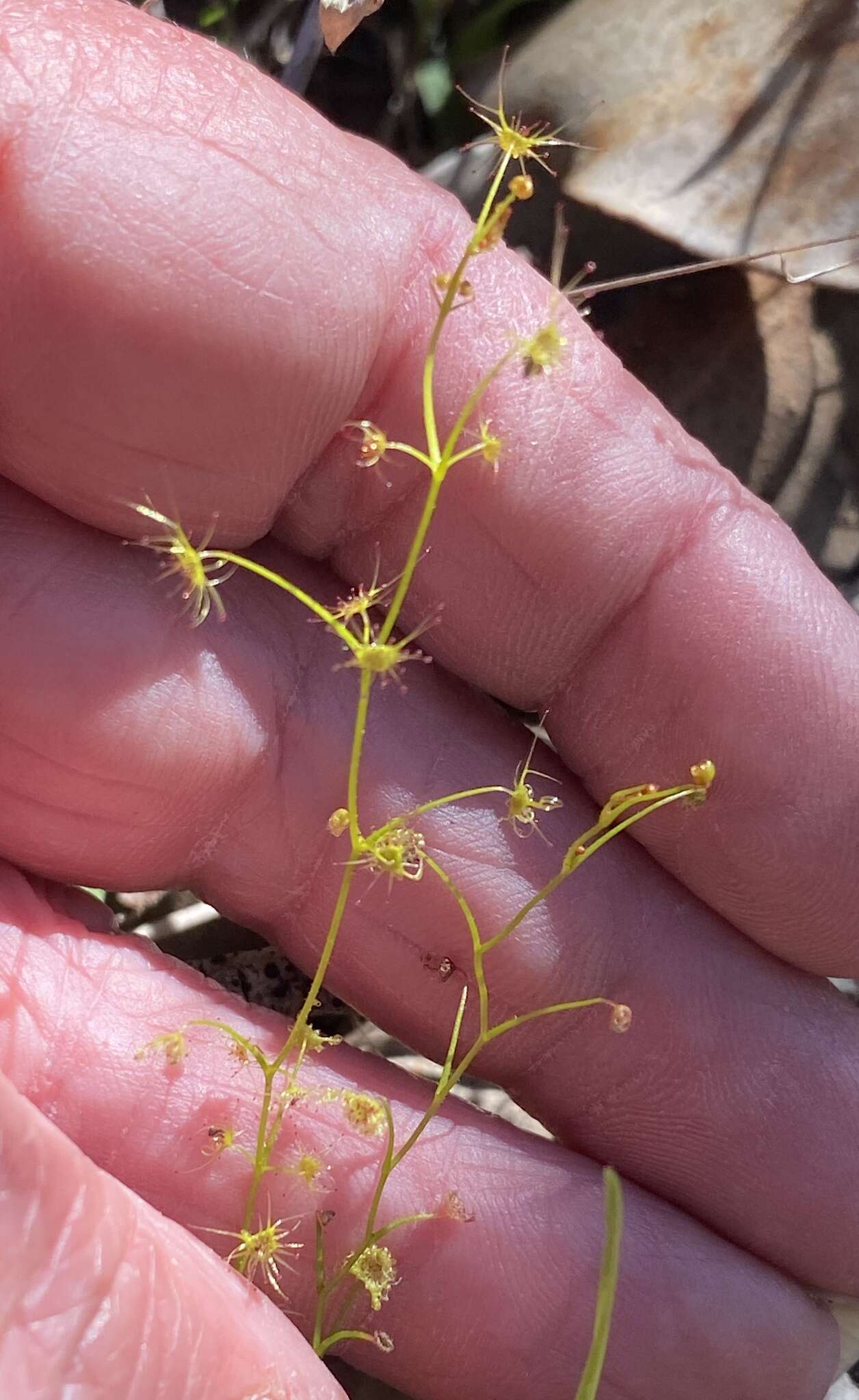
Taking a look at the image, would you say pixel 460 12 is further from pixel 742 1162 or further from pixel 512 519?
pixel 742 1162

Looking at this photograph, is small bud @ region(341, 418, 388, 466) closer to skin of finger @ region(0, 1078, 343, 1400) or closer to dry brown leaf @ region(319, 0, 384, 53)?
dry brown leaf @ region(319, 0, 384, 53)

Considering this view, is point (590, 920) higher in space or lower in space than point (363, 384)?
lower

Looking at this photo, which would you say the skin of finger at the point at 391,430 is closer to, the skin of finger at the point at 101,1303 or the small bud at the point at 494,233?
the small bud at the point at 494,233

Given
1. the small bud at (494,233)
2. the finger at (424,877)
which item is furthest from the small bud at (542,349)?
the finger at (424,877)

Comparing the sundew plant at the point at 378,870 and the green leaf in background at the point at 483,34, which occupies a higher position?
the green leaf in background at the point at 483,34

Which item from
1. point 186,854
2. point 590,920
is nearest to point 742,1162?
point 590,920

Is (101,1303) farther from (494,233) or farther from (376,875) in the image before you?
(494,233)

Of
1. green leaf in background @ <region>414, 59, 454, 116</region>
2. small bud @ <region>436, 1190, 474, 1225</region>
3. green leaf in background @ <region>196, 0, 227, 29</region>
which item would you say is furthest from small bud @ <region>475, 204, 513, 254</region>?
green leaf in background @ <region>196, 0, 227, 29</region>
